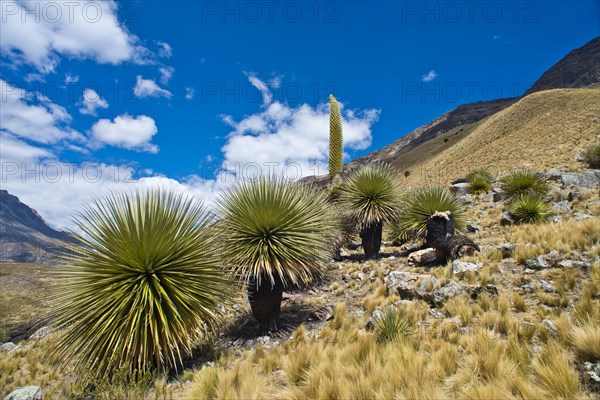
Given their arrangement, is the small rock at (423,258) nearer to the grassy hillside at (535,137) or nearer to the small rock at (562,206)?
the small rock at (562,206)

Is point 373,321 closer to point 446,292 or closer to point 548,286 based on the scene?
A: point 446,292


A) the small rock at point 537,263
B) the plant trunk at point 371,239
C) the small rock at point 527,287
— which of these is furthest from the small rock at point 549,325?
the plant trunk at point 371,239

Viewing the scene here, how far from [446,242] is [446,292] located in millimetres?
3195

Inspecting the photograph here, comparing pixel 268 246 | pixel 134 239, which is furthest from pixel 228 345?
pixel 134 239

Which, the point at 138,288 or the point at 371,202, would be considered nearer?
the point at 138,288

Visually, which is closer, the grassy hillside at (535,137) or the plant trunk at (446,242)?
the plant trunk at (446,242)

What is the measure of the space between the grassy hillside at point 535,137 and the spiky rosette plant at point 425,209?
→ 1091cm

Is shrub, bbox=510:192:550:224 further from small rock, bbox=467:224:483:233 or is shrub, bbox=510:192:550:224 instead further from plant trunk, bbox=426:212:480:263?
plant trunk, bbox=426:212:480:263

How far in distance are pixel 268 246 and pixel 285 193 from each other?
150 cm

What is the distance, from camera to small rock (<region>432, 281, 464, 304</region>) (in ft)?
22.9

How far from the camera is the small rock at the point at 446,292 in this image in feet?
22.9

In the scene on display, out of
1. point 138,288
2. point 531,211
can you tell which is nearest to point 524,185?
point 531,211

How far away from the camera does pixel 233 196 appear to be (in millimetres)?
7668

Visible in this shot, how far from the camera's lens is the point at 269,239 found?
23.2 feet
